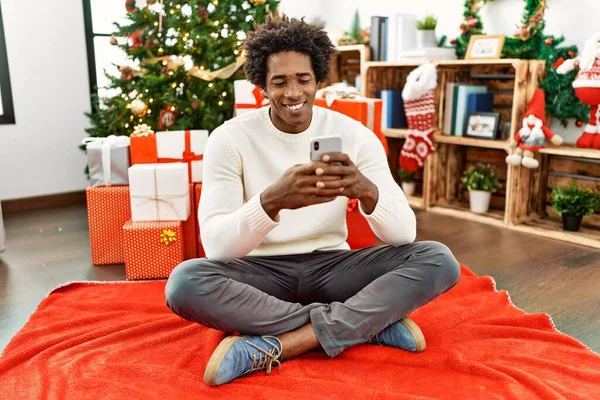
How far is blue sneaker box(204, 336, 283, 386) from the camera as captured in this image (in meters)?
1.37

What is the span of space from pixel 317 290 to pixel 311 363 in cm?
21

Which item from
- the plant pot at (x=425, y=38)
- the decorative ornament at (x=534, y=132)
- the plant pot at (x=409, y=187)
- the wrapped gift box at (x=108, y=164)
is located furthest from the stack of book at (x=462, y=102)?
the wrapped gift box at (x=108, y=164)

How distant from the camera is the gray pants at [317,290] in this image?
4.66 feet

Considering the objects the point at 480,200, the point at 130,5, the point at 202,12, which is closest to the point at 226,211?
the point at 202,12

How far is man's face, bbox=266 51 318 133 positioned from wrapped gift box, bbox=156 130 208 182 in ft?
3.27

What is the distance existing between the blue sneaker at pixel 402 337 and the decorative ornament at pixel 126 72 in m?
1.91

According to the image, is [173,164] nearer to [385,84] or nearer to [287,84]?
[287,84]

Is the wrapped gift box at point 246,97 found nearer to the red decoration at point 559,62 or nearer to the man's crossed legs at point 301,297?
the man's crossed legs at point 301,297

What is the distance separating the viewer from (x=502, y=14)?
320cm

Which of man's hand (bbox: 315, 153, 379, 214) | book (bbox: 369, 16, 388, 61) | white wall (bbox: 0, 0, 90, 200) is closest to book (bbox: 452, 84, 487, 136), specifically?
book (bbox: 369, 16, 388, 61)

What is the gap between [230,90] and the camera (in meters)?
2.88

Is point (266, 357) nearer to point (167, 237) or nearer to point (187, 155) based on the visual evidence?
point (167, 237)

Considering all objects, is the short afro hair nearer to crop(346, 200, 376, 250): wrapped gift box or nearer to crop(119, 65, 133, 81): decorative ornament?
crop(346, 200, 376, 250): wrapped gift box

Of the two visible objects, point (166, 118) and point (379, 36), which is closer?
point (166, 118)
